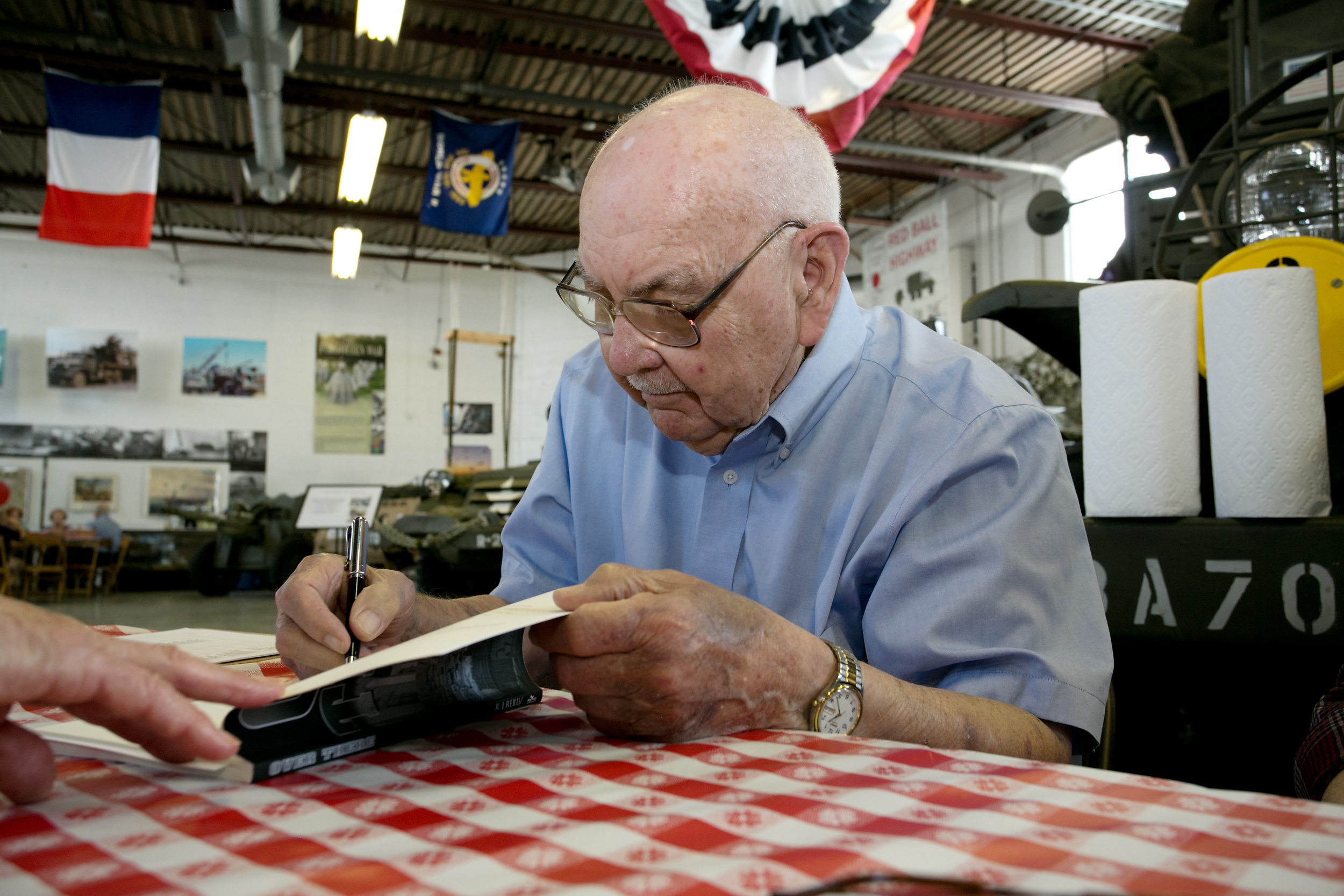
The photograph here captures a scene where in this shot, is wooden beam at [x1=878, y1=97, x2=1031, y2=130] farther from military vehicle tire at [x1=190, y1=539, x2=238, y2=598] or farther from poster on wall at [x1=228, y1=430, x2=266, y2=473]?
poster on wall at [x1=228, y1=430, x2=266, y2=473]

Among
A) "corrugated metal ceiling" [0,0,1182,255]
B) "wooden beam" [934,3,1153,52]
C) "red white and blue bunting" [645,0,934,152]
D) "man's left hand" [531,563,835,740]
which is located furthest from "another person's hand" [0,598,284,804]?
"wooden beam" [934,3,1153,52]

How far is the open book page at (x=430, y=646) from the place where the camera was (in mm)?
593

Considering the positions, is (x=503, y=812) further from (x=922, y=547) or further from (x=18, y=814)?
(x=922, y=547)

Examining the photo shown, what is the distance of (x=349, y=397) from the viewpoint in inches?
508

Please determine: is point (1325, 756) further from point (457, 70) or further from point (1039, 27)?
point (457, 70)

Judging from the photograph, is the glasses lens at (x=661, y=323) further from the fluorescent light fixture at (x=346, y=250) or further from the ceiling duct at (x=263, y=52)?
the fluorescent light fixture at (x=346, y=250)

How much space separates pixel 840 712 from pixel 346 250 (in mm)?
9888

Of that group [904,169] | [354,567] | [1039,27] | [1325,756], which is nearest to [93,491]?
[904,169]

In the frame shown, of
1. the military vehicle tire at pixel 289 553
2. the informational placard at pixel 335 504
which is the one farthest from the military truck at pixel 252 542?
the informational placard at pixel 335 504

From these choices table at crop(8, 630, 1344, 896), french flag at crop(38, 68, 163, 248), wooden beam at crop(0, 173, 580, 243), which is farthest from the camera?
wooden beam at crop(0, 173, 580, 243)

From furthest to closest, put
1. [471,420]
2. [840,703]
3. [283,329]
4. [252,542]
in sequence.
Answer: [471,420], [283,329], [252,542], [840,703]

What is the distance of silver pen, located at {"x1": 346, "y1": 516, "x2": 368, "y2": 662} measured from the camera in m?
0.94

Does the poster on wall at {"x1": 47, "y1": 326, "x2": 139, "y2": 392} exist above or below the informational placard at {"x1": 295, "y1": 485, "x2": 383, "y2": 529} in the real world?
above

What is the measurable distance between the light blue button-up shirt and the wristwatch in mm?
179
